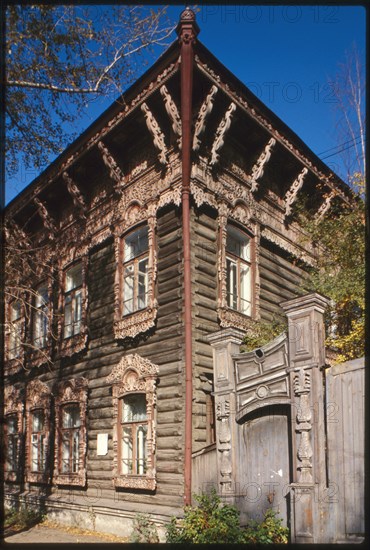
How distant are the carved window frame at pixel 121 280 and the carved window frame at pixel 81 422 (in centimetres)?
219

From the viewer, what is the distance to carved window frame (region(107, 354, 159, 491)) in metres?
11.0

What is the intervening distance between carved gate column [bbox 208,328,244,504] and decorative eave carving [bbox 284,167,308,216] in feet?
19.5

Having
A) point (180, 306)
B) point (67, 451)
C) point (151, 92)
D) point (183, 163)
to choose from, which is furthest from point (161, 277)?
point (67, 451)

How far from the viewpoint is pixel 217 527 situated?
8742mm

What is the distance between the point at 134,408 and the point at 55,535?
126 inches

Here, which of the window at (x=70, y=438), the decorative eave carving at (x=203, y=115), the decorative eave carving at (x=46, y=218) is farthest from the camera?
the decorative eave carving at (x=46, y=218)

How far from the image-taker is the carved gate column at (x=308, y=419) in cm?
779

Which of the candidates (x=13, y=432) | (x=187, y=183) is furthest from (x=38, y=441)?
(x=187, y=183)

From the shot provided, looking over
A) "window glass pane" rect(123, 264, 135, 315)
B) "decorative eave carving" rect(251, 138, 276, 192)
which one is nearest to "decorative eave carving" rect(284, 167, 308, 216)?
"decorative eave carving" rect(251, 138, 276, 192)

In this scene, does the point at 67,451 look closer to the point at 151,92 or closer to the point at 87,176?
the point at 87,176

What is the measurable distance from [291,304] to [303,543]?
3.36m

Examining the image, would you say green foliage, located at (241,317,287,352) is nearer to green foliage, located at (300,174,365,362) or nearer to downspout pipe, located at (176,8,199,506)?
green foliage, located at (300,174,365,362)

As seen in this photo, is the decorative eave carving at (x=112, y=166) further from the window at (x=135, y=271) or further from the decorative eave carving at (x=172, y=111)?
the decorative eave carving at (x=172, y=111)

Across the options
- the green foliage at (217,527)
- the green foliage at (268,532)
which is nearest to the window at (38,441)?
the green foliage at (217,527)
